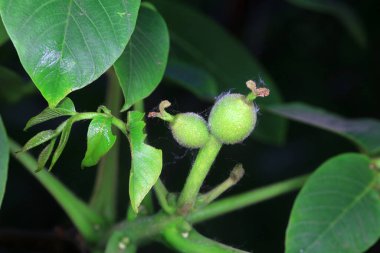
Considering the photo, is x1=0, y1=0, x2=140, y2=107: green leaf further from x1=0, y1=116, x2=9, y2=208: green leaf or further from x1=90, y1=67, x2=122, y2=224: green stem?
x1=90, y1=67, x2=122, y2=224: green stem

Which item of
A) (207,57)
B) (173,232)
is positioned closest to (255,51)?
(207,57)

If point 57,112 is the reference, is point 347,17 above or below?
below

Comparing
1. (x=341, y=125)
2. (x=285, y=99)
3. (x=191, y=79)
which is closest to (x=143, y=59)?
(x=191, y=79)

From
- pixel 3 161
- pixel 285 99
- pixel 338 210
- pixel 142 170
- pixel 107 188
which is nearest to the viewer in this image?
pixel 142 170

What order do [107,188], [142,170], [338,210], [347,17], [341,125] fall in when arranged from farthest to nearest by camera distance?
1. [347,17]
2. [341,125]
3. [107,188]
4. [338,210]
5. [142,170]

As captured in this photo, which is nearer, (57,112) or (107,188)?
(57,112)

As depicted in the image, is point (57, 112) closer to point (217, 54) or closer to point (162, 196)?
point (162, 196)

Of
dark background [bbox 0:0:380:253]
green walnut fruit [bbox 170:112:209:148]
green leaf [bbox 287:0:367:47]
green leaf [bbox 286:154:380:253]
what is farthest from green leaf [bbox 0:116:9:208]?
green leaf [bbox 287:0:367:47]
